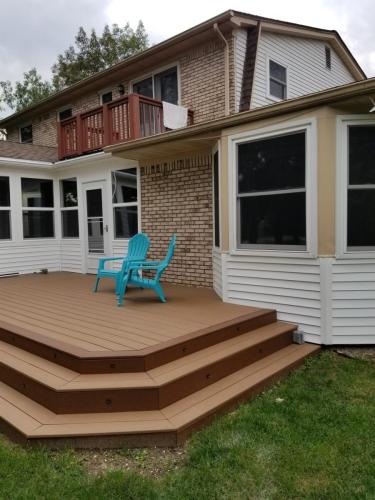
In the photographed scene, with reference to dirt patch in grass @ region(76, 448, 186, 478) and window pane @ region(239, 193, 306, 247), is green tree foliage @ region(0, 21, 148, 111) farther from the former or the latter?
dirt patch in grass @ region(76, 448, 186, 478)

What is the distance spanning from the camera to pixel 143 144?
6301 mm

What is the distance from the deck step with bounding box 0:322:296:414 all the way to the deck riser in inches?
1.7

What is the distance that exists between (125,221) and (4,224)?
2812 millimetres

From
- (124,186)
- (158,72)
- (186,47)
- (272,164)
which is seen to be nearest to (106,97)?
(158,72)

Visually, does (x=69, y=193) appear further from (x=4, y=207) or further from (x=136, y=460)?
(x=136, y=460)

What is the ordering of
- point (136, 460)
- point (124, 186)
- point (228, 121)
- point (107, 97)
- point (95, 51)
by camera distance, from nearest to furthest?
point (136, 460), point (228, 121), point (124, 186), point (107, 97), point (95, 51)

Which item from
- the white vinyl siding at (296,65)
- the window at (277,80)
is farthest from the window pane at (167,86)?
the window at (277,80)

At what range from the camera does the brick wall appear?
6.67 m

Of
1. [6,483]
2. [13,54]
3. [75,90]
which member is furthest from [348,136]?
[13,54]

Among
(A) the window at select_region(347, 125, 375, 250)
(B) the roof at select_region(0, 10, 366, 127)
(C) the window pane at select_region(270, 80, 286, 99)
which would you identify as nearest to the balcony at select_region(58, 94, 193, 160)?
(B) the roof at select_region(0, 10, 366, 127)

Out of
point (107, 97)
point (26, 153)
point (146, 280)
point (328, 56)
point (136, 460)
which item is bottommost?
point (136, 460)

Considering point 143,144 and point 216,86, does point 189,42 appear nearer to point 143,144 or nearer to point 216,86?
point 216,86

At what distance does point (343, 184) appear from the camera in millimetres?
4387

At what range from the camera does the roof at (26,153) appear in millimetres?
8898
